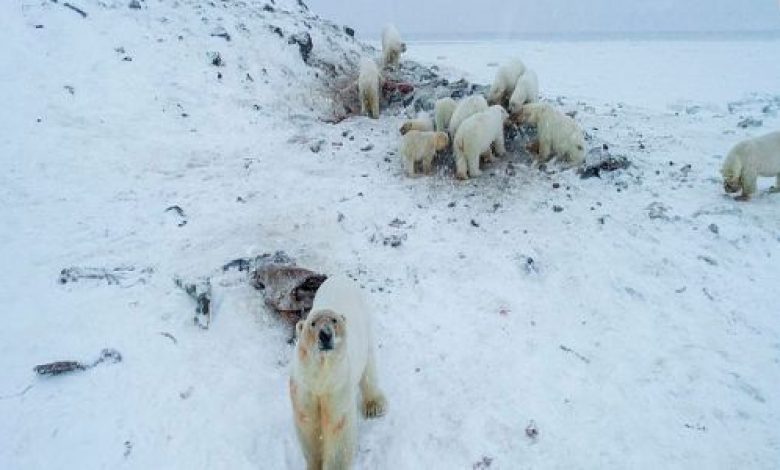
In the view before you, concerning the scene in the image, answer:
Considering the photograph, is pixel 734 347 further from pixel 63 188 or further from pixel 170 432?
pixel 63 188

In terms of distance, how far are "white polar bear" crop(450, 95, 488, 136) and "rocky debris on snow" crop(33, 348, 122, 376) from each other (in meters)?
6.02

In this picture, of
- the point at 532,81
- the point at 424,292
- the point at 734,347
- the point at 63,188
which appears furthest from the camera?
the point at 532,81

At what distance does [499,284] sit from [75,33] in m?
9.65

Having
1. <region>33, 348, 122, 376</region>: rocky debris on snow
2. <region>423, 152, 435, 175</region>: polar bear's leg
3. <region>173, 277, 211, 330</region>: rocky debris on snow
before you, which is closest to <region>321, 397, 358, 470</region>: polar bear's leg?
<region>173, 277, 211, 330</region>: rocky debris on snow

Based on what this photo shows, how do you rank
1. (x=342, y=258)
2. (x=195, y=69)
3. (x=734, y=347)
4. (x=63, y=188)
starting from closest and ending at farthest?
(x=734, y=347) → (x=342, y=258) → (x=63, y=188) → (x=195, y=69)

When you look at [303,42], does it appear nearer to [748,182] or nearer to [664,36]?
[748,182]

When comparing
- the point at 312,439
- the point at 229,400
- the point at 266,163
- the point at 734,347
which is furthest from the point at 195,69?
the point at 734,347

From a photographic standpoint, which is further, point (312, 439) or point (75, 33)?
point (75, 33)

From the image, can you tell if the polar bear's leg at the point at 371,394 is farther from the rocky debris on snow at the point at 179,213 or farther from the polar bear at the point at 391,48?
the polar bear at the point at 391,48

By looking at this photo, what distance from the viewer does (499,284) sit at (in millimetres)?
6527

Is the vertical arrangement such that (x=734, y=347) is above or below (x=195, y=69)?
below

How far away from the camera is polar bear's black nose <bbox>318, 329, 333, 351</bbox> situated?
3615 mm

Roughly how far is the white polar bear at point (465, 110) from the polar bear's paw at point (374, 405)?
5.48 m

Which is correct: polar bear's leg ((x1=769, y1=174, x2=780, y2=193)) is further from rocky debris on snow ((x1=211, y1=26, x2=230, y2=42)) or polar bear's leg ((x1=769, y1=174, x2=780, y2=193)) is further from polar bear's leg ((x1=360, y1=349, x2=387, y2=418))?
rocky debris on snow ((x1=211, y1=26, x2=230, y2=42))
